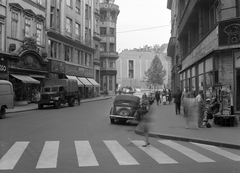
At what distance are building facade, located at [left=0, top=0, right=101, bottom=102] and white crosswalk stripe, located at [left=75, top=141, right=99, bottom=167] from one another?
784 inches

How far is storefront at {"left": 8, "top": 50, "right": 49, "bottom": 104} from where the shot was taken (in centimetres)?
2780

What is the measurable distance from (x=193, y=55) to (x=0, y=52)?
17.6 metres

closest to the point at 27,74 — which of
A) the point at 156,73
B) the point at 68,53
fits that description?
the point at 68,53

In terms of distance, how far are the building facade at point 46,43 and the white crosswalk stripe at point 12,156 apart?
63.1 ft

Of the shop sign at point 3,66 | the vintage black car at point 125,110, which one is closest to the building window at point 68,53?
the shop sign at point 3,66

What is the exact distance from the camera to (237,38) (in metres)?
14.8

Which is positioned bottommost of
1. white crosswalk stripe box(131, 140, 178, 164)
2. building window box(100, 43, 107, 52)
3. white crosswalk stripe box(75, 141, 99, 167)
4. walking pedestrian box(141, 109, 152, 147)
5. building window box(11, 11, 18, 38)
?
white crosswalk stripe box(131, 140, 178, 164)

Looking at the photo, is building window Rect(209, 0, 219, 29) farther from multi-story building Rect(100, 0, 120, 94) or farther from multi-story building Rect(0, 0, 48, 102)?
multi-story building Rect(100, 0, 120, 94)

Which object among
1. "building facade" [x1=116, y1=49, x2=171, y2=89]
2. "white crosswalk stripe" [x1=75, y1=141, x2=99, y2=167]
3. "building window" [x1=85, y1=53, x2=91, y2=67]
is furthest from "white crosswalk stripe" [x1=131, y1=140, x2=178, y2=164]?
"building facade" [x1=116, y1=49, x2=171, y2=89]

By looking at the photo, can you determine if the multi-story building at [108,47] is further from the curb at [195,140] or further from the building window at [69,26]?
the curb at [195,140]

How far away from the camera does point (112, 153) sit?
24.8 ft

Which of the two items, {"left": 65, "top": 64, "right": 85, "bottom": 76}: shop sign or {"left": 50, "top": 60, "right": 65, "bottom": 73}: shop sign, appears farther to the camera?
{"left": 65, "top": 64, "right": 85, "bottom": 76}: shop sign

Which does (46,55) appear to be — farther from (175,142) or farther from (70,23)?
(175,142)

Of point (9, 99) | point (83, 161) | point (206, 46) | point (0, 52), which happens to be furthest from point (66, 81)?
point (83, 161)
